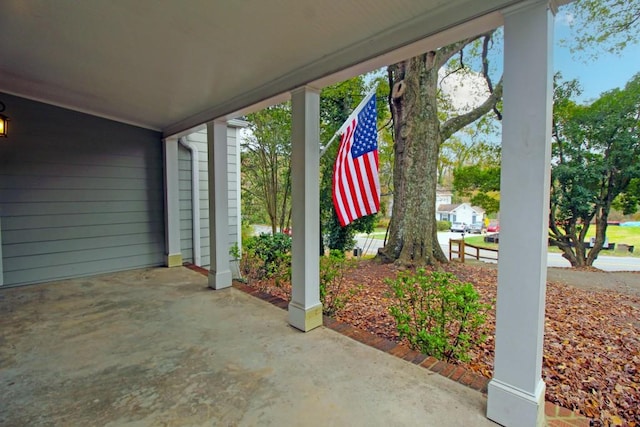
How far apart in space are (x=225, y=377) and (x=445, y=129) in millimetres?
6802

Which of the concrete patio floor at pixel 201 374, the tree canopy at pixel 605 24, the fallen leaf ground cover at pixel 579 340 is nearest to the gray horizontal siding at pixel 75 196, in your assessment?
the concrete patio floor at pixel 201 374

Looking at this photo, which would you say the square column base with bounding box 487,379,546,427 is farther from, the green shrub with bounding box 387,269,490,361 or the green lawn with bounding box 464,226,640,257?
the green lawn with bounding box 464,226,640,257

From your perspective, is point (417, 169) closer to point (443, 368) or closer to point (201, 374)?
point (443, 368)

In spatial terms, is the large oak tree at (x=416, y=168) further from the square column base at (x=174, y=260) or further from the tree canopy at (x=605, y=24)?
the tree canopy at (x=605, y=24)

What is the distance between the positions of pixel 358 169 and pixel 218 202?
1909 millimetres

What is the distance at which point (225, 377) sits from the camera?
2.13m

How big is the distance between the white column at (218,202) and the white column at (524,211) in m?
3.31

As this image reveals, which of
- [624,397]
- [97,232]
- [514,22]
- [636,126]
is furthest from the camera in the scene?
[636,126]

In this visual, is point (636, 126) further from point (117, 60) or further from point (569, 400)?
point (117, 60)

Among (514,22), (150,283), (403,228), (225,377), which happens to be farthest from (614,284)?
(150,283)

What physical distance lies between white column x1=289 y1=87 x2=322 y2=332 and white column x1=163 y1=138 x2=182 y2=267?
3100 millimetres

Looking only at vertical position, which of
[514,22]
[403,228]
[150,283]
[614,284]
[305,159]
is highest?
[514,22]

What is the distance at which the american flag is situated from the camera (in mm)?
3447

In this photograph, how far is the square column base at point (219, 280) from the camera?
4043mm
